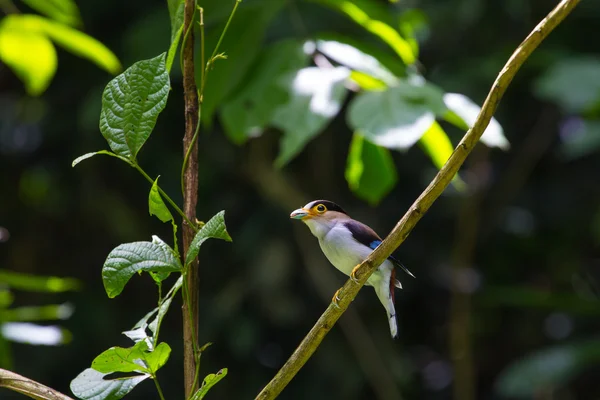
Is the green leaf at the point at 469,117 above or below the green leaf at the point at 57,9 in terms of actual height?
below

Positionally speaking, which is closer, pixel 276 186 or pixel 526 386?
pixel 526 386

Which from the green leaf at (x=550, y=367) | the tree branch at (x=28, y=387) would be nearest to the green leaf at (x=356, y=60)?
the tree branch at (x=28, y=387)

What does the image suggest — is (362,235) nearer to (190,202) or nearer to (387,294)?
(387,294)

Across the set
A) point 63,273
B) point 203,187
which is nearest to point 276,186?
point 203,187

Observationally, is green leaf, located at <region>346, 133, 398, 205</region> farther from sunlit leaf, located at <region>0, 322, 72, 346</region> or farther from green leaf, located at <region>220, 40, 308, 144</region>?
sunlit leaf, located at <region>0, 322, 72, 346</region>

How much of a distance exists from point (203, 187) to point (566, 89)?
2282mm

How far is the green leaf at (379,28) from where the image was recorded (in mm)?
1974

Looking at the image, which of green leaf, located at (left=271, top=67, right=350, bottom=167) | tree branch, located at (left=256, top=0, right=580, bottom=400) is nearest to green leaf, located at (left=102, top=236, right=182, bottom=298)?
tree branch, located at (left=256, top=0, right=580, bottom=400)

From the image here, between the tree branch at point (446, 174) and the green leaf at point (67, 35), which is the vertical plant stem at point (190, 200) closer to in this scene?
the tree branch at point (446, 174)

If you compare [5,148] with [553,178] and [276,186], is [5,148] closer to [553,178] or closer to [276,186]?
[276,186]

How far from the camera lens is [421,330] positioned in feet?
17.6

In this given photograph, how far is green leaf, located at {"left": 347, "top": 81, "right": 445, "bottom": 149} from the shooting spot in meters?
1.62

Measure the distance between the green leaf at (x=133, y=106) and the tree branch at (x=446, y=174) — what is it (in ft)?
1.08

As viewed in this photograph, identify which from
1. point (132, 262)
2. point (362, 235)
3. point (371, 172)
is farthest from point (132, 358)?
point (371, 172)
